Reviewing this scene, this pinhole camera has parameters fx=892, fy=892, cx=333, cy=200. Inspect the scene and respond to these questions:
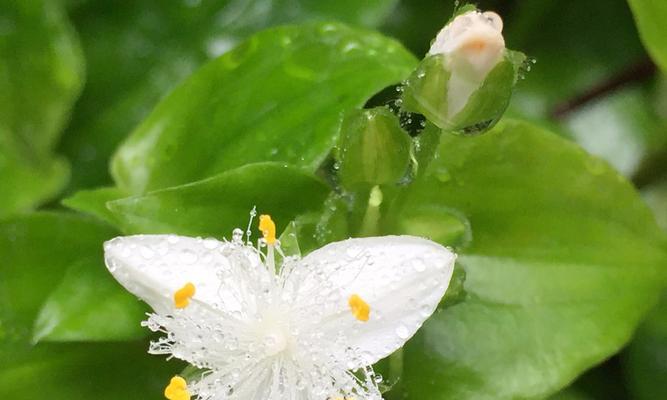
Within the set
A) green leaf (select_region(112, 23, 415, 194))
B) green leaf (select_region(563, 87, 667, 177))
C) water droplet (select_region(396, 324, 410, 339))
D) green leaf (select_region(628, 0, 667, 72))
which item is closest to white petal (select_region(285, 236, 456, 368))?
water droplet (select_region(396, 324, 410, 339))

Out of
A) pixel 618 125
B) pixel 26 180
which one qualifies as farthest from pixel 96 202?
pixel 618 125

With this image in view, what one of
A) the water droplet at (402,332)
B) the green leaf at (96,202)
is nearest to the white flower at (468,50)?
the water droplet at (402,332)

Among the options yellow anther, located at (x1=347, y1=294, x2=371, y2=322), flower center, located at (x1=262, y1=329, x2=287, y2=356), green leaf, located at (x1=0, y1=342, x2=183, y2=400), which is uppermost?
yellow anther, located at (x1=347, y1=294, x2=371, y2=322)

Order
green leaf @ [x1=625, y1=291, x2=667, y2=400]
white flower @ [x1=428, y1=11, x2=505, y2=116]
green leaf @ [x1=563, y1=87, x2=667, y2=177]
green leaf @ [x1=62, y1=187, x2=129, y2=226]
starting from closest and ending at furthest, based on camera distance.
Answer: white flower @ [x1=428, y1=11, x2=505, y2=116] < green leaf @ [x1=62, y1=187, x2=129, y2=226] < green leaf @ [x1=625, y1=291, x2=667, y2=400] < green leaf @ [x1=563, y1=87, x2=667, y2=177]

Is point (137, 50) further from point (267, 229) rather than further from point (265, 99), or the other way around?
point (267, 229)

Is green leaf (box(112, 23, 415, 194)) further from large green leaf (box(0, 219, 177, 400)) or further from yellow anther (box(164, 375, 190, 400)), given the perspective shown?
yellow anther (box(164, 375, 190, 400))

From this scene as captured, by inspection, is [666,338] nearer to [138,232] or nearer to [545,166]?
[545,166]
